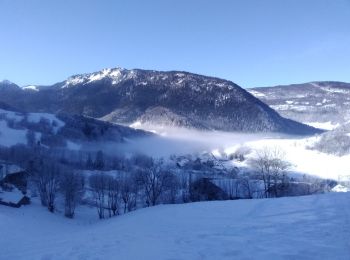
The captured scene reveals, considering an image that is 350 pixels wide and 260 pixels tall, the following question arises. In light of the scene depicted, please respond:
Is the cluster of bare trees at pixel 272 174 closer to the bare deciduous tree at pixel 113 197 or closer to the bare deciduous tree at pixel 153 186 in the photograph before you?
the bare deciduous tree at pixel 153 186

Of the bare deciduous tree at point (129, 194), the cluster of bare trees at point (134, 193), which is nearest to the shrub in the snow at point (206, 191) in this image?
the cluster of bare trees at point (134, 193)

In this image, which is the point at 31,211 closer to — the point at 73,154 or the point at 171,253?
the point at 171,253

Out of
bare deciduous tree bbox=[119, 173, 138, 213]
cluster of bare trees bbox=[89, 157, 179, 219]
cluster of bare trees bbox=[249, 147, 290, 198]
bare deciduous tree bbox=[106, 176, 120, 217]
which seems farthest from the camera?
cluster of bare trees bbox=[249, 147, 290, 198]

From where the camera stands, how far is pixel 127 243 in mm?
25109

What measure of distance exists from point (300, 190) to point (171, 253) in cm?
9388

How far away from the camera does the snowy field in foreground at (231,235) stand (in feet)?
63.5

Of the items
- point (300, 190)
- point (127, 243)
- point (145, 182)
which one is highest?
point (127, 243)

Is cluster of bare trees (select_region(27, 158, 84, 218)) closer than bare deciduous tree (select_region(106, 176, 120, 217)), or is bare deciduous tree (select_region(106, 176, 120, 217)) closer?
bare deciduous tree (select_region(106, 176, 120, 217))

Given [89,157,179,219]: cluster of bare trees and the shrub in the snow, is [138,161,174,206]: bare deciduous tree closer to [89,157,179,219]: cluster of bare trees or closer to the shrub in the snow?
[89,157,179,219]: cluster of bare trees

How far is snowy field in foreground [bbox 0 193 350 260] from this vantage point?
19.4 m

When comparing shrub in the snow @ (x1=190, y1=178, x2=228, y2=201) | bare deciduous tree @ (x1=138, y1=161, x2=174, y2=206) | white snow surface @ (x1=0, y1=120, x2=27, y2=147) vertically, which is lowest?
shrub in the snow @ (x1=190, y1=178, x2=228, y2=201)

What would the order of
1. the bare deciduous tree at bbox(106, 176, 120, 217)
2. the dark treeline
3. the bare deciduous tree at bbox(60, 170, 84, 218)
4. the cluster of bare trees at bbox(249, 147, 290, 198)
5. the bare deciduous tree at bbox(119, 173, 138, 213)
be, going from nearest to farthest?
the bare deciduous tree at bbox(106, 176, 120, 217)
the bare deciduous tree at bbox(60, 170, 84, 218)
the bare deciduous tree at bbox(119, 173, 138, 213)
the dark treeline
the cluster of bare trees at bbox(249, 147, 290, 198)

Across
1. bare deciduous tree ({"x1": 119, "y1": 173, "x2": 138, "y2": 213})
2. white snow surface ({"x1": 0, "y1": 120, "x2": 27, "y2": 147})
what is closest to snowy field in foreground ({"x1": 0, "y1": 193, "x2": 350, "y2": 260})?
bare deciduous tree ({"x1": 119, "y1": 173, "x2": 138, "y2": 213})

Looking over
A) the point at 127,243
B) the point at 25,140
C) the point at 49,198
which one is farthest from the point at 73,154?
the point at 127,243
